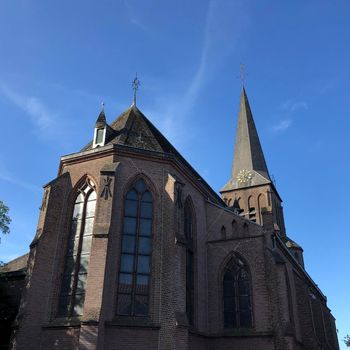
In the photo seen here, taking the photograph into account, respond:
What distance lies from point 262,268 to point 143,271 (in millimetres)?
5966

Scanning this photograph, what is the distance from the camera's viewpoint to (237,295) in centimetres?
1812

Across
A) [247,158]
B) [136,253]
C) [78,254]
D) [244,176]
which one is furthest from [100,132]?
[247,158]

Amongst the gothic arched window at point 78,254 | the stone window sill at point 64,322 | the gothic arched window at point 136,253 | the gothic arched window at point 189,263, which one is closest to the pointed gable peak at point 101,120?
the gothic arched window at point 78,254

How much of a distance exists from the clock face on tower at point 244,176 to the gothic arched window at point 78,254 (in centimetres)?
1913

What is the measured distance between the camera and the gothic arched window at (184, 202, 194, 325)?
54.6 feet

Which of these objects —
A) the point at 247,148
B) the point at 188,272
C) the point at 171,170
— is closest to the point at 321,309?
the point at 247,148

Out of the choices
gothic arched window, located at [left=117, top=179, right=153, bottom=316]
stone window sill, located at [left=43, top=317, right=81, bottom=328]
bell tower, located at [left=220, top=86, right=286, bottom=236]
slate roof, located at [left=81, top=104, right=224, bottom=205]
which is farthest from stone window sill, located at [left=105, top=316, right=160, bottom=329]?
bell tower, located at [left=220, top=86, right=286, bottom=236]

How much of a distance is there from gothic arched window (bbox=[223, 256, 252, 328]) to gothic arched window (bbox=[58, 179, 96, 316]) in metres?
7.04

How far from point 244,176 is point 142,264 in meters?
20.2

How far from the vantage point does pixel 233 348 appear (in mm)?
16906

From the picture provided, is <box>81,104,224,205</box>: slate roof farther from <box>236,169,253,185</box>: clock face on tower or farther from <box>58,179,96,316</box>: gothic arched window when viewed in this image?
<box>236,169,253,185</box>: clock face on tower

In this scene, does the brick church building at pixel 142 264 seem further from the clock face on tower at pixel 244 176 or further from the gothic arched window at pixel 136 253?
the clock face on tower at pixel 244 176

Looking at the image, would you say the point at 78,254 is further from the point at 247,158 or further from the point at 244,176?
the point at 247,158

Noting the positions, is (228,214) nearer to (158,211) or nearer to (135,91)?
(158,211)
